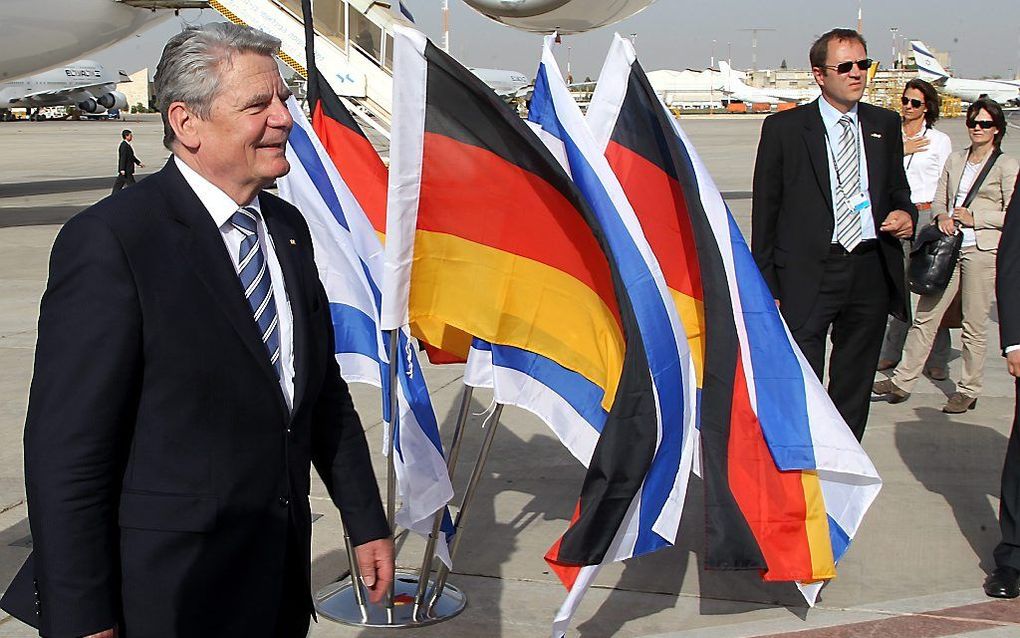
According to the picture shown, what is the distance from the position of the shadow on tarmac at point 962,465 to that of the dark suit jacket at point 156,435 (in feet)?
11.8

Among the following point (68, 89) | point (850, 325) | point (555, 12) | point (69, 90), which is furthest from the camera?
point (69, 90)

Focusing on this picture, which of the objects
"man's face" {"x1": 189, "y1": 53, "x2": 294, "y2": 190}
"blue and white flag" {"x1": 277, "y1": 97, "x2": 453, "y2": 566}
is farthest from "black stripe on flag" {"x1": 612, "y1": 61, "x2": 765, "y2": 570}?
"man's face" {"x1": 189, "y1": 53, "x2": 294, "y2": 190}

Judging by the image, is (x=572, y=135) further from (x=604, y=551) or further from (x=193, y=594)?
(x=193, y=594)

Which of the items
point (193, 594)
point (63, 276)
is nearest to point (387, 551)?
point (193, 594)

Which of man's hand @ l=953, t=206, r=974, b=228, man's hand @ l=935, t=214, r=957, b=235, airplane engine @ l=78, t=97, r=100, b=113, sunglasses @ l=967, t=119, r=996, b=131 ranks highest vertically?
sunglasses @ l=967, t=119, r=996, b=131

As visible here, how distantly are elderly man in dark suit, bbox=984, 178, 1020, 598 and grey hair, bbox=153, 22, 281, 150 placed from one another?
10.5 feet

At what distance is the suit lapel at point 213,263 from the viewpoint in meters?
2.35

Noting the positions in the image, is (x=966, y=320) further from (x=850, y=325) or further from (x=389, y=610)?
(x=389, y=610)

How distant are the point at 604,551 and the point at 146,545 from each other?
1876 mm

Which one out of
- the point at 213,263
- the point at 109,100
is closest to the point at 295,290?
the point at 213,263

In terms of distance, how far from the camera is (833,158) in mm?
5371

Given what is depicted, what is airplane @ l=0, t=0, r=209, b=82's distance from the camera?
1698 cm

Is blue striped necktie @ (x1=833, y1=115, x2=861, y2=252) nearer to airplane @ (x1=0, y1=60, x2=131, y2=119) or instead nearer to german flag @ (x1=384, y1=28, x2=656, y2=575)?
german flag @ (x1=384, y1=28, x2=656, y2=575)

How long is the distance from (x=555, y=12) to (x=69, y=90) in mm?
56074
